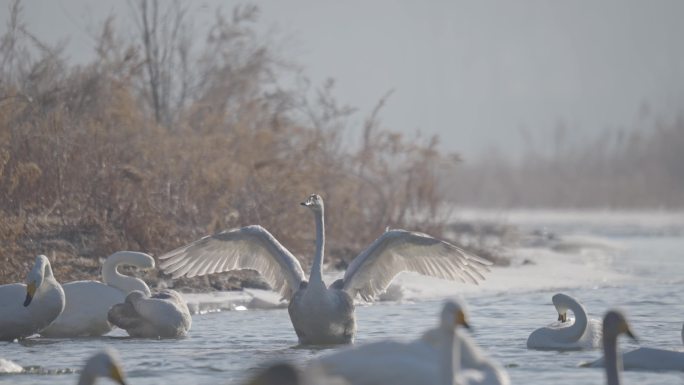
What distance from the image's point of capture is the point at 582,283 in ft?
59.1

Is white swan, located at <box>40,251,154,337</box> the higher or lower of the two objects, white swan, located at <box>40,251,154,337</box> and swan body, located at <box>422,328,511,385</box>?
the higher

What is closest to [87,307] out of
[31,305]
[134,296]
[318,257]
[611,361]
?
[134,296]

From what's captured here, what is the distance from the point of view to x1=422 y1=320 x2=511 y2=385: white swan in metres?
8.28

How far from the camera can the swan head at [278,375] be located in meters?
6.13

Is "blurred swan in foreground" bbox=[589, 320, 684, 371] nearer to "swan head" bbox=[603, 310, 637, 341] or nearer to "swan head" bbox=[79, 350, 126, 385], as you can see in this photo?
"swan head" bbox=[603, 310, 637, 341]

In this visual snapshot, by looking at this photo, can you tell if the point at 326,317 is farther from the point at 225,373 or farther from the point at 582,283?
the point at 582,283

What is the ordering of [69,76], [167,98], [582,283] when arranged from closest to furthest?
[582,283] → [69,76] → [167,98]

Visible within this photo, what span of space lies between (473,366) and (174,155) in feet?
31.6

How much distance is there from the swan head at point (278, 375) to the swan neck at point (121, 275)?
6.92 meters

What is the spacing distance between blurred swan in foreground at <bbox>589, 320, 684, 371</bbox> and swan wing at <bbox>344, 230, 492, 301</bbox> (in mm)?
2625

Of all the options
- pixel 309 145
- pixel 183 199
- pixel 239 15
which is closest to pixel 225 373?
pixel 183 199

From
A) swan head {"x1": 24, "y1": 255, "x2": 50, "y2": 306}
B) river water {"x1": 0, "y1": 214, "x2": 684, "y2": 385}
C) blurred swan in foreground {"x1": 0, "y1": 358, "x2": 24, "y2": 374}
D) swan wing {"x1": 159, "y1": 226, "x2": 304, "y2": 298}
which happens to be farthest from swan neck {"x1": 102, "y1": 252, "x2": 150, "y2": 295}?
blurred swan in foreground {"x1": 0, "y1": 358, "x2": 24, "y2": 374}

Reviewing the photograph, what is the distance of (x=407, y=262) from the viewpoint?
42.4ft

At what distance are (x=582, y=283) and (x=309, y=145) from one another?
4206 millimetres
